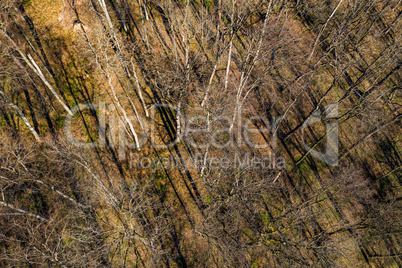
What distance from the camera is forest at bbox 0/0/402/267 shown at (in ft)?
55.6

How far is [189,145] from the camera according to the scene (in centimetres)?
2042

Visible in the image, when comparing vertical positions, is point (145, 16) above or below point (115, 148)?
above

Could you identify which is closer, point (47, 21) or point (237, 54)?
point (47, 21)

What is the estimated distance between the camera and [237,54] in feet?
74.8

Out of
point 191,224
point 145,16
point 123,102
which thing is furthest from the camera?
point 145,16

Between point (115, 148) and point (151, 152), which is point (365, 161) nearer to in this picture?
point (151, 152)

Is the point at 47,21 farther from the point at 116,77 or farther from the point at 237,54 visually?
the point at 237,54

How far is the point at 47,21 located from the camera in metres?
20.1

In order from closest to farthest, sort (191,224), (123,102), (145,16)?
(191,224), (123,102), (145,16)

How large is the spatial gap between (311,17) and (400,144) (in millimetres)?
16887

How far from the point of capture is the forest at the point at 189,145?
17.0m

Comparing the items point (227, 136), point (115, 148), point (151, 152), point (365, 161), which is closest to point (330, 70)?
point (365, 161)

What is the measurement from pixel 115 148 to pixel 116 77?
6.60m

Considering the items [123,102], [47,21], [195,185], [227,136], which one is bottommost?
[195,185]
